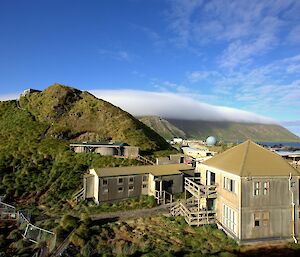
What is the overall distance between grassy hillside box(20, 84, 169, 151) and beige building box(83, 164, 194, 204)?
→ 22.1 meters

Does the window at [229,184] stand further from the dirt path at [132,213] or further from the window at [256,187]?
the dirt path at [132,213]

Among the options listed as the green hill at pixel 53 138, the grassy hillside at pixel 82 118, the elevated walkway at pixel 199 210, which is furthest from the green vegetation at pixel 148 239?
the grassy hillside at pixel 82 118

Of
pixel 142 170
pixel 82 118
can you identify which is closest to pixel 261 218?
pixel 142 170

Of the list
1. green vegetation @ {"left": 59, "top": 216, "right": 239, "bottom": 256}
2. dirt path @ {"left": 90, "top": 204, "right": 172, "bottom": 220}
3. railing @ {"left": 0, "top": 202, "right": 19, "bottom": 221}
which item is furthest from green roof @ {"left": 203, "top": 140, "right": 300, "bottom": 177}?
railing @ {"left": 0, "top": 202, "right": 19, "bottom": 221}

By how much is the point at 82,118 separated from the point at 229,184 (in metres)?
51.2

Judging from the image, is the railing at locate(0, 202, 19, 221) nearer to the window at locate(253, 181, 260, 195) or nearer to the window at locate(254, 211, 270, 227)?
the window at locate(254, 211, 270, 227)

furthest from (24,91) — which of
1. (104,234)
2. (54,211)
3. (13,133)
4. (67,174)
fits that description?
(104,234)

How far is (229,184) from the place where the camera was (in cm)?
2547

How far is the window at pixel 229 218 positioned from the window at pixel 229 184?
1.72 meters

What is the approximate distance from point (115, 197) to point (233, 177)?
15.8m

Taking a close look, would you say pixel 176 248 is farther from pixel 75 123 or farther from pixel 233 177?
pixel 75 123

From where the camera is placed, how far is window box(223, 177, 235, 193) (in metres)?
24.8

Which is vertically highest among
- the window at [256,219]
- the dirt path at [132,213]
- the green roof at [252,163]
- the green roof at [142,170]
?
the green roof at [252,163]

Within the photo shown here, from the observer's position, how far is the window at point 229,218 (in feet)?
80.0
